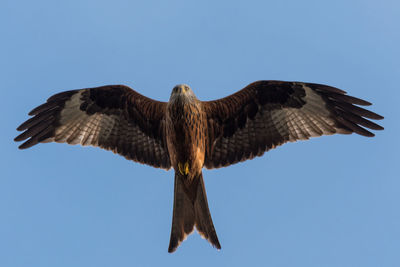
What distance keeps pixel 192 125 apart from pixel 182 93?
68cm

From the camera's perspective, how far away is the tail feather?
32.7 feet

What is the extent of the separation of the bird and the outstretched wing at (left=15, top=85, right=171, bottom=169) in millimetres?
22

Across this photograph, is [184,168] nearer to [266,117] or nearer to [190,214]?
[190,214]

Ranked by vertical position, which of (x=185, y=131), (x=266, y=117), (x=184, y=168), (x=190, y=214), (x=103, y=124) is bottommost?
(x=190, y=214)

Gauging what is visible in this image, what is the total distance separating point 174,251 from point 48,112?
166 inches

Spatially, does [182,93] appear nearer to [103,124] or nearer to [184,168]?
[184,168]

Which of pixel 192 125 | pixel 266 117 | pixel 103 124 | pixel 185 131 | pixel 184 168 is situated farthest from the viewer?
pixel 103 124

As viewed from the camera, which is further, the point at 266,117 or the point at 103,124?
the point at 103,124

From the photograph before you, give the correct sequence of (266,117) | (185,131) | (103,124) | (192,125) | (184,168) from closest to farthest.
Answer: (185,131)
(192,125)
(184,168)
(266,117)
(103,124)

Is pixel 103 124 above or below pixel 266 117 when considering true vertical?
above

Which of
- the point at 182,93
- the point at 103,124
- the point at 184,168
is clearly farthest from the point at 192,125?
the point at 103,124

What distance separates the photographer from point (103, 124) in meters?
11.0

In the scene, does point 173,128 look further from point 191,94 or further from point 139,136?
point 139,136

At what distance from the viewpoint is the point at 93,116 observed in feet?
36.2
